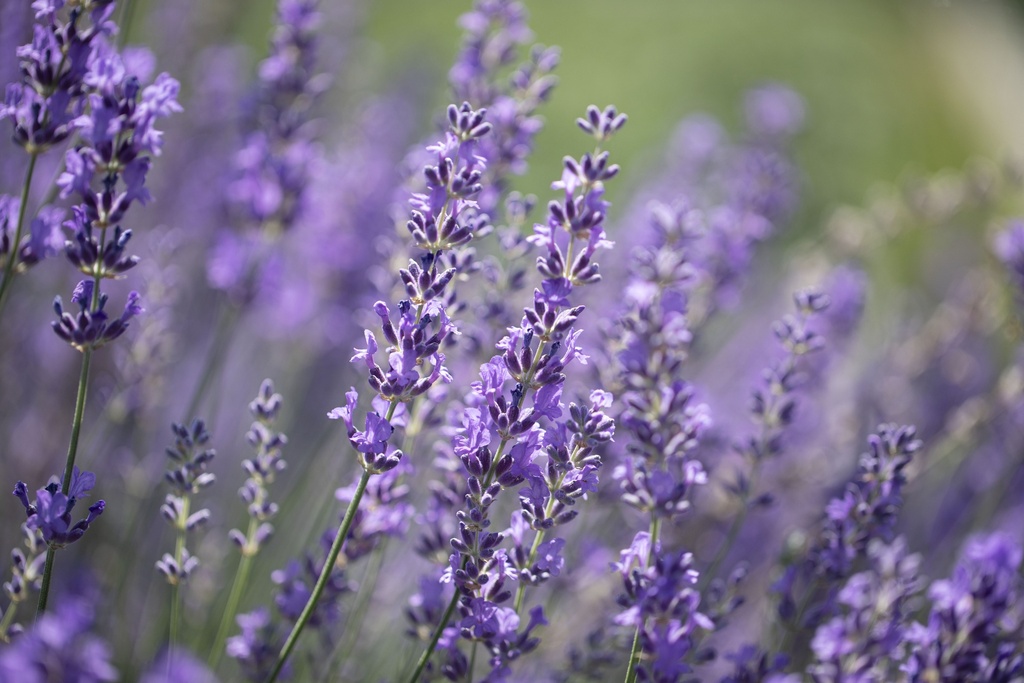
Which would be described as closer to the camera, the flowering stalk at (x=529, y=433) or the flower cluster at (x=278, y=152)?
the flowering stalk at (x=529, y=433)

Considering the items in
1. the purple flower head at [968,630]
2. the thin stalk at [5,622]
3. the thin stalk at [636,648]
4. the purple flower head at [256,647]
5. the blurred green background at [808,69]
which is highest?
the blurred green background at [808,69]

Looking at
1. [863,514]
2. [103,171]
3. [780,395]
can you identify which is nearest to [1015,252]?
[780,395]

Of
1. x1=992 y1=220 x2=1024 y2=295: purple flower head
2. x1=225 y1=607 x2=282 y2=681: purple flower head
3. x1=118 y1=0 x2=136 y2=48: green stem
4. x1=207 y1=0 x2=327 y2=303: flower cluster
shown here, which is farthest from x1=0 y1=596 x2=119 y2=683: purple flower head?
x1=992 y1=220 x2=1024 y2=295: purple flower head

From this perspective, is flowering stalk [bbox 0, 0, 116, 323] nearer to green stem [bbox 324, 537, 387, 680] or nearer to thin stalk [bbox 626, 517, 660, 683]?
green stem [bbox 324, 537, 387, 680]

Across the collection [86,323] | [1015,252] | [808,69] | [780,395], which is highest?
[808,69]

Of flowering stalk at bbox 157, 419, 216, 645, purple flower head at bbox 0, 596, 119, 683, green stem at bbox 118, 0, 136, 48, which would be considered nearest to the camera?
purple flower head at bbox 0, 596, 119, 683

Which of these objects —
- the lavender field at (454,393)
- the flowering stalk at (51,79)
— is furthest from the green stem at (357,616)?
the flowering stalk at (51,79)

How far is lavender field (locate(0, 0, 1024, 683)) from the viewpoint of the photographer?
782 mm

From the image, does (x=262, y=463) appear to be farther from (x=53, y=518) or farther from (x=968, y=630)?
(x=968, y=630)

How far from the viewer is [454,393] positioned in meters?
1.15

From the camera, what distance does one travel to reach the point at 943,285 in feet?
9.66

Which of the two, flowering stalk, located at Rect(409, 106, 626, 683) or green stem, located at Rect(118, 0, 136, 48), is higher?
green stem, located at Rect(118, 0, 136, 48)

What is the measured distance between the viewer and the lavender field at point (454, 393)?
0.78 metres

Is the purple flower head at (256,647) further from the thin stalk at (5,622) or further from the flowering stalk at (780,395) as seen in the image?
the flowering stalk at (780,395)
